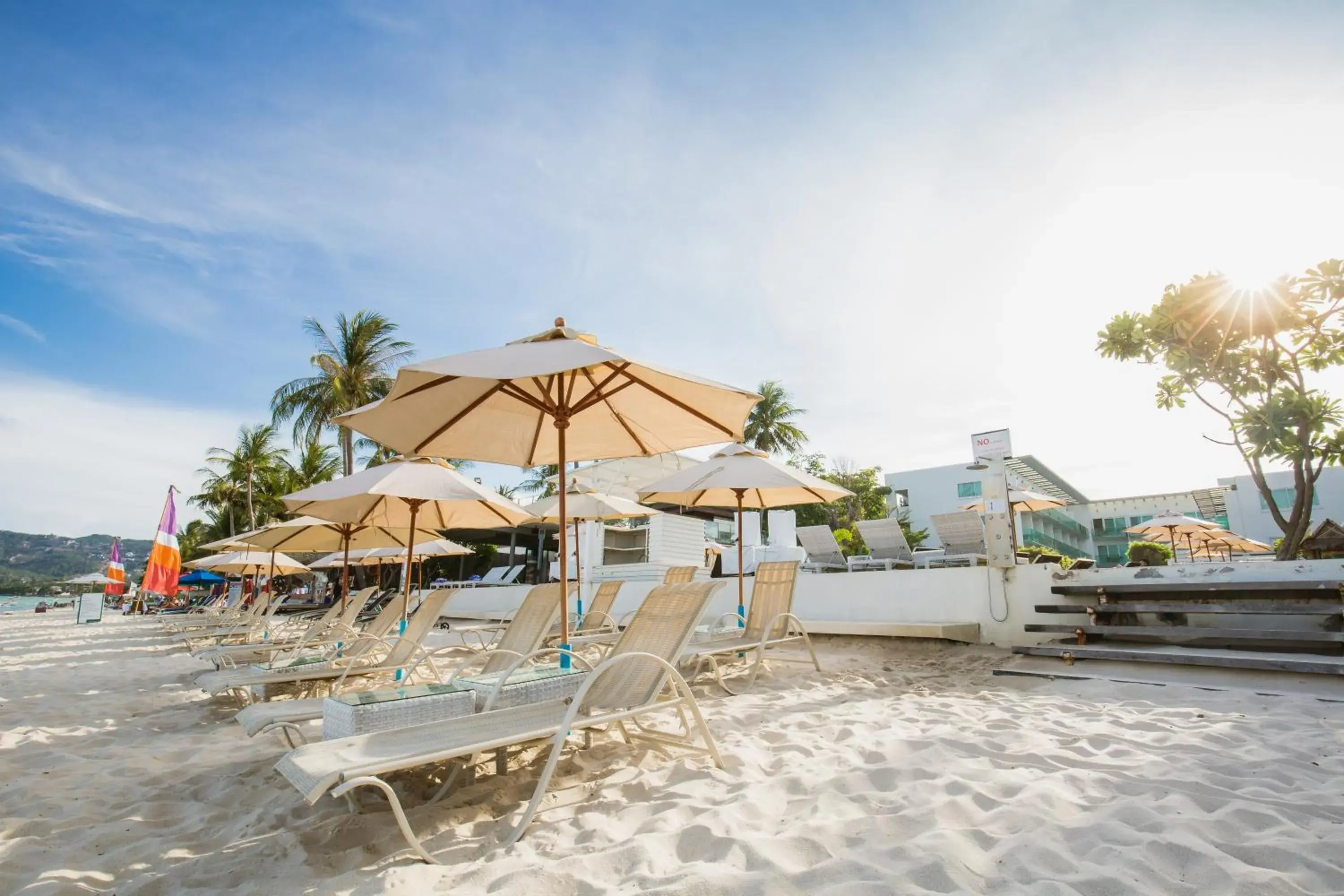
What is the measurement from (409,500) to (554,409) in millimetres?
3488

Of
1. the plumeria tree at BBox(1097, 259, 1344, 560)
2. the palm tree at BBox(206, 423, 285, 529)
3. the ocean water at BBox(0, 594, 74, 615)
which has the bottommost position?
the ocean water at BBox(0, 594, 74, 615)

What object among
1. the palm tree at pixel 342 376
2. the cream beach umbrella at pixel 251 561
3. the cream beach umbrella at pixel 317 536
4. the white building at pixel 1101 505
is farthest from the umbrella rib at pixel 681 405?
the white building at pixel 1101 505

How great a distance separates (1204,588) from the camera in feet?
18.1

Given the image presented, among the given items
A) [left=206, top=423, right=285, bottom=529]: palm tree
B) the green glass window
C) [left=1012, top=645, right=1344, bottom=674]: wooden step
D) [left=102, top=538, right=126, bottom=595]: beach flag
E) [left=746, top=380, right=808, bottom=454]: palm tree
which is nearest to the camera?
[left=1012, top=645, right=1344, bottom=674]: wooden step

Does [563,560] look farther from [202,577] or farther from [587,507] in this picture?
[202,577]

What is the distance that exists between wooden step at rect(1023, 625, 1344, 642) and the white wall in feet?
123

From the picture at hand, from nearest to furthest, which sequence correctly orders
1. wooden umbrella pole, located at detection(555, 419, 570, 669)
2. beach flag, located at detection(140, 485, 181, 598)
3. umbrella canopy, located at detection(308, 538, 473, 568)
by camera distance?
1. wooden umbrella pole, located at detection(555, 419, 570, 669)
2. umbrella canopy, located at detection(308, 538, 473, 568)
3. beach flag, located at detection(140, 485, 181, 598)

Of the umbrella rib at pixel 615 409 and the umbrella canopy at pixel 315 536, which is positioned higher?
the umbrella rib at pixel 615 409

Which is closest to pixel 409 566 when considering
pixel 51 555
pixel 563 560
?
pixel 563 560

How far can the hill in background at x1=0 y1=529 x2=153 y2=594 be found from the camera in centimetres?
12350

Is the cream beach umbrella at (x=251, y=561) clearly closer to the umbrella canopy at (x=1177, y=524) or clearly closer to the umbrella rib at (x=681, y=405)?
the umbrella rib at (x=681, y=405)

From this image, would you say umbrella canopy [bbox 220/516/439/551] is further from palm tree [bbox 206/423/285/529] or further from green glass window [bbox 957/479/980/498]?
green glass window [bbox 957/479/980/498]

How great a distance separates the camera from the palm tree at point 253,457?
3759 cm

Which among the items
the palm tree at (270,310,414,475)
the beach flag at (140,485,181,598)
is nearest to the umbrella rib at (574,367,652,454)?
the beach flag at (140,485,181,598)
